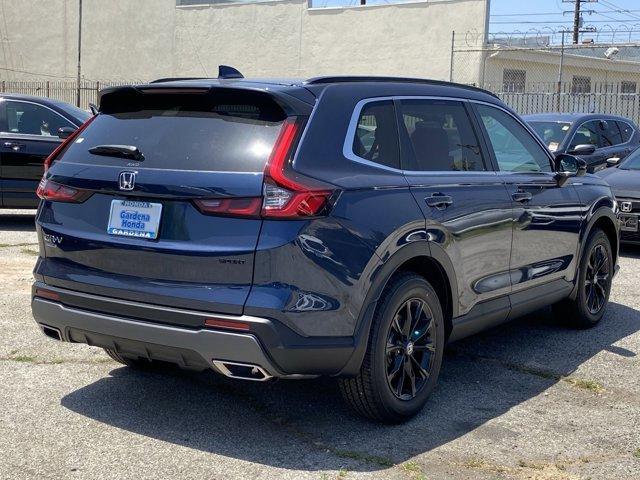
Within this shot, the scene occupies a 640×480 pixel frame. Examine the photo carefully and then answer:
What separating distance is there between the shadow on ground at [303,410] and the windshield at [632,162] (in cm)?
569

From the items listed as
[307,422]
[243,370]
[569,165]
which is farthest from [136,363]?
[569,165]

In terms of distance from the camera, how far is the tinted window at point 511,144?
5.98 metres

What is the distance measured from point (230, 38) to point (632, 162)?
2441 centimetres

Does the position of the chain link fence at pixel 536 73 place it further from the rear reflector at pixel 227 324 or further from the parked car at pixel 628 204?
the rear reflector at pixel 227 324

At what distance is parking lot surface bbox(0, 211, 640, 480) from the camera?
433cm

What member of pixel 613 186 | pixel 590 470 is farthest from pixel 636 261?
pixel 590 470

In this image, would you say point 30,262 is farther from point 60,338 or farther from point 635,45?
point 635,45

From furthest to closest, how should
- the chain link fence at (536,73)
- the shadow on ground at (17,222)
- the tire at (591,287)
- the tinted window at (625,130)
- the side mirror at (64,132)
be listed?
the chain link fence at (536,73) → the tinted window at (625,130) → the shadow on ground at (17,222) → the side mirror at (64,132) → the tire at (591,287)

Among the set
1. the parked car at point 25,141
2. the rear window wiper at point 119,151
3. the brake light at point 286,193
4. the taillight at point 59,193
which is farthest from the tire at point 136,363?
the parked car at point 25,141

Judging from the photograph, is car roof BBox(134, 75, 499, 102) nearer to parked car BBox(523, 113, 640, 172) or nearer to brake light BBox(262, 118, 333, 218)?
brake light BBox(262, 118, 333, 218)

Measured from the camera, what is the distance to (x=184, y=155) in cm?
446

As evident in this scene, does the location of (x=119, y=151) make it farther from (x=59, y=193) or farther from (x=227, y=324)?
(x=227, y=324)

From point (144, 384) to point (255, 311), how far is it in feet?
5.31

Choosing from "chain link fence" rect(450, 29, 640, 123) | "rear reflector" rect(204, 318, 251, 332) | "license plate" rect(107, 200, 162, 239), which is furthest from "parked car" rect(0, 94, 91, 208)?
"chain link fence" rect(450, 29, 640, 123)
